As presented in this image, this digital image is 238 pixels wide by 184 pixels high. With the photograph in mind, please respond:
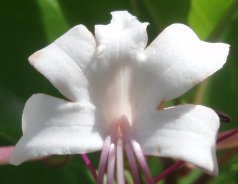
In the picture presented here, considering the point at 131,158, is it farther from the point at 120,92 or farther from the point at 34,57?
the point at 34,57

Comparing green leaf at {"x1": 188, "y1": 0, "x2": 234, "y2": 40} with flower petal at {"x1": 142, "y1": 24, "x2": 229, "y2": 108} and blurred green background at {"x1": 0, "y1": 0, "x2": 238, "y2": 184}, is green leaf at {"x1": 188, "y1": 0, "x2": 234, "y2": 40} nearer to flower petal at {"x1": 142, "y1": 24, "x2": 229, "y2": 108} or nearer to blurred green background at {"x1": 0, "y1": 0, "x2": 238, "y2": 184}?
blurred green background at {"x1": 0, "y1": 0, "x2": 238, "y2": 184}

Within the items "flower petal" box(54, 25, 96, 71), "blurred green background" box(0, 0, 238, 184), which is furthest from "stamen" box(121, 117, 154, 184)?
"blurred green background" box(0, 0, 238, 184)

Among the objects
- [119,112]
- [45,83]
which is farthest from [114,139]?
[45,83]

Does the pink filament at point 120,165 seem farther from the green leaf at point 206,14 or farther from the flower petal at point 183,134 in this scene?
the green leaf at point 206,14

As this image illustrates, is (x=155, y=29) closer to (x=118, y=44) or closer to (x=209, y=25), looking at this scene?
(x=209, y=25)

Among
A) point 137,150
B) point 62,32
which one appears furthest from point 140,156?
point 62,32
